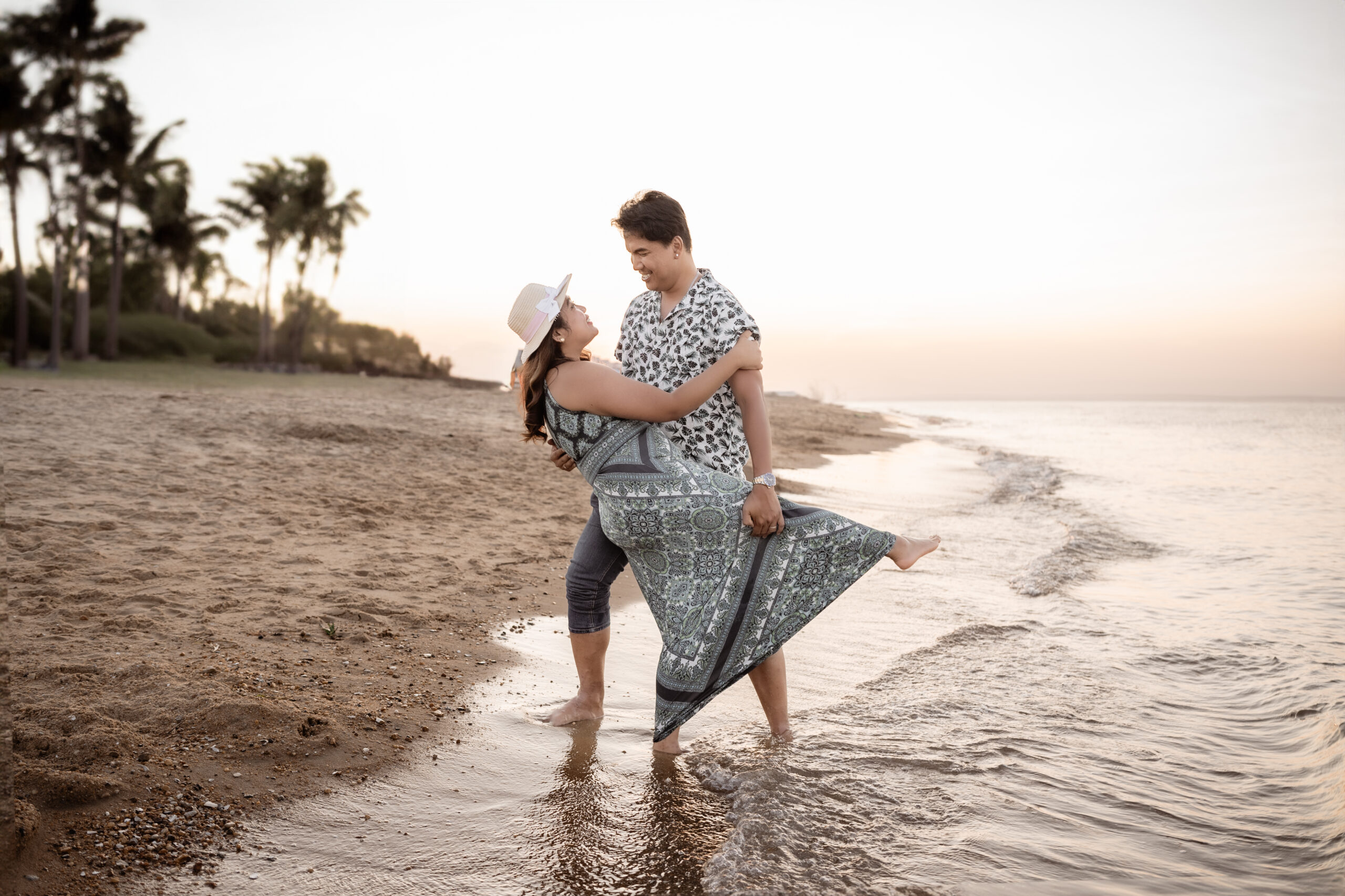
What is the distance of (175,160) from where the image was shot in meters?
34.1

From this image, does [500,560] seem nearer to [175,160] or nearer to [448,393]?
[448,393]

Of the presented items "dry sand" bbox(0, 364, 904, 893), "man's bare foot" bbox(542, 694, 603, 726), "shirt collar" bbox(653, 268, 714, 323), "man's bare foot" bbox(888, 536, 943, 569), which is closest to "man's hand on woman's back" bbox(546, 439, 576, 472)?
"shirt collar" bbox(653, 268, 714, 323)

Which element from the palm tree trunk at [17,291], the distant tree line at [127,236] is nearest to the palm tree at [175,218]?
the distant tree line at [127,236]

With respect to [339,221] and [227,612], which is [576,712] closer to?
[227,612]

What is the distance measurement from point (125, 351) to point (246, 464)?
30.2 meters

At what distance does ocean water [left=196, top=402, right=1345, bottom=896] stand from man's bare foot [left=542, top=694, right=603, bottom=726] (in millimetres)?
69

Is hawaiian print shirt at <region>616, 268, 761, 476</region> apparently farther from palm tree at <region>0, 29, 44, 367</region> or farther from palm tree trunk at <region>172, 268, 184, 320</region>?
palm tree trunk at <region>172, 268, 184, 320</region>

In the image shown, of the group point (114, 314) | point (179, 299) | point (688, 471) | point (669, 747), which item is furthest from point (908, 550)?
point (179, 299)

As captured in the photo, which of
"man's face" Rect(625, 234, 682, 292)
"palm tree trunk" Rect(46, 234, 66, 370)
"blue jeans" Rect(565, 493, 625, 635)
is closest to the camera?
"man's face" Rect(625, 234, 682, 292)

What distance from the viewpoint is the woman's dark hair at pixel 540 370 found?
9.71 ft

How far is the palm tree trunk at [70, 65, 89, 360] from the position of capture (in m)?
25.7

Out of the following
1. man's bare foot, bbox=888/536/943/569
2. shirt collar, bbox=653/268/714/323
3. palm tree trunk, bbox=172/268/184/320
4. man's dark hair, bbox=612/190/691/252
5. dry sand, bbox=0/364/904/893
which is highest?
palm tree trunk, bbox=172/268/184/320

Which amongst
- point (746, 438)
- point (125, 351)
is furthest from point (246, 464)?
point (125, 351)

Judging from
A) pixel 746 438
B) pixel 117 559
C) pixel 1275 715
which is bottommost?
pixel 1275 715
